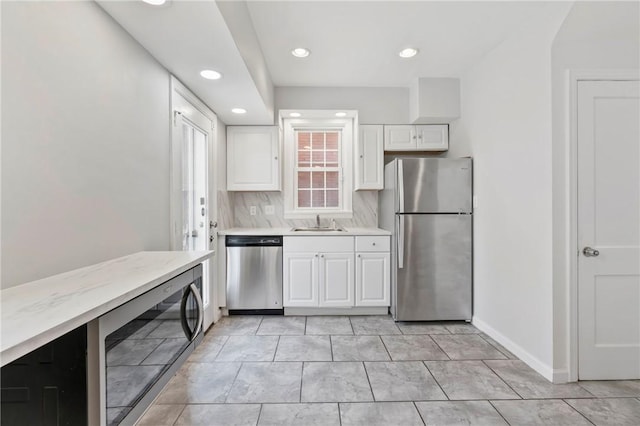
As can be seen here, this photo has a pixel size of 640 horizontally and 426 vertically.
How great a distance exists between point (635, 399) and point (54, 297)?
9.81 ft

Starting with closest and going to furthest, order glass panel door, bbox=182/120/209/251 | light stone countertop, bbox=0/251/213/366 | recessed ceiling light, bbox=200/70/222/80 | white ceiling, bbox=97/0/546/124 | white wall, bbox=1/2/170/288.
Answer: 1. light stone countertop, bbox=0/251/213/366
2. white wall, bbox=1/2/170/288
3. white ceiling, bbox=97/0/546/124
4. recessed ceiling light, bbox=200/70/222/80
5. glass panel door, bbox=182/120/209/251

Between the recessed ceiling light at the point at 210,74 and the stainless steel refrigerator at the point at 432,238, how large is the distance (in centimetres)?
177

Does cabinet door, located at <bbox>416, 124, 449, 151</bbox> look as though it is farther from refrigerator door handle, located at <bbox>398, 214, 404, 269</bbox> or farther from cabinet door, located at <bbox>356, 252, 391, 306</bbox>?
cabinet door, located at <bbox>356, 252, 391, 306</bbox>

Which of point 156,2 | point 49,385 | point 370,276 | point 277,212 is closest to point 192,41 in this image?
point 156,2

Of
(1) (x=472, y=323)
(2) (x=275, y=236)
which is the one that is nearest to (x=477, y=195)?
(1) (x=472, y=323)

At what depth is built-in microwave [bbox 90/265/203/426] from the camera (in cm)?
84

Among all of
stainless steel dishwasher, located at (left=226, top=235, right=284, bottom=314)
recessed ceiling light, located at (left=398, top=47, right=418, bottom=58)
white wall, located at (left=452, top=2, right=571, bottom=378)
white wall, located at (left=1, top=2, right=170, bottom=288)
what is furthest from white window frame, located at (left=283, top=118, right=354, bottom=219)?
white wall, located at (left=1, top=2, right=170, bottom=288)

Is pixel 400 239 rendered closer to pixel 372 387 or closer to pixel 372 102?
pixel 372 387

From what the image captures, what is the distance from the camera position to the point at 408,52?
8.89 ft

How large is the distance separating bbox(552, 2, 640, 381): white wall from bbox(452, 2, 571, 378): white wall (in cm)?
4

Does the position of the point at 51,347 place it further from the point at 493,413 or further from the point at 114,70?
the point at 493,413

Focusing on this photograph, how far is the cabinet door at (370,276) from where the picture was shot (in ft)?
10.4

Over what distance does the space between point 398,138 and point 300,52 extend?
57.3 inches

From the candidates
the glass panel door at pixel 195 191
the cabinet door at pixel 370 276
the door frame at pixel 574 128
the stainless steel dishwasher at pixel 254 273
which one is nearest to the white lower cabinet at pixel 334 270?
the cabinet door at pixel 370 276
